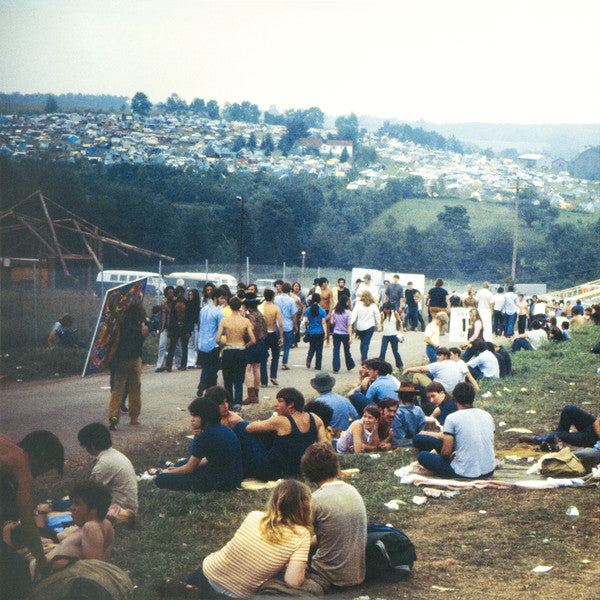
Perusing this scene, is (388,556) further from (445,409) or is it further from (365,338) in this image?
(365,338)

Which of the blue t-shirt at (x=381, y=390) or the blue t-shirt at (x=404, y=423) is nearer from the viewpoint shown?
the blue t-shirt at (x=404, y=423)

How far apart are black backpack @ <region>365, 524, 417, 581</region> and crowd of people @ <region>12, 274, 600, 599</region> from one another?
0.60 ft

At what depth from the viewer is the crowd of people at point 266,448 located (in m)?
4.57

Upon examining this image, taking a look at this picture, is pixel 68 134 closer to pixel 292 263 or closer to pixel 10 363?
pixel 10 363

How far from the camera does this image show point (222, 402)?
7172 millimetres

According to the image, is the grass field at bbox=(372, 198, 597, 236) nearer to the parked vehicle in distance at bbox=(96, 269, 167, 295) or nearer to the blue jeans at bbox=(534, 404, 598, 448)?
the parked vehicle in distance at bbox=(96, 269, 167, 295)

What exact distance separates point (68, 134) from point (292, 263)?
16063 mm

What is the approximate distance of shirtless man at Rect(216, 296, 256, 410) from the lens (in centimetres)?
1053

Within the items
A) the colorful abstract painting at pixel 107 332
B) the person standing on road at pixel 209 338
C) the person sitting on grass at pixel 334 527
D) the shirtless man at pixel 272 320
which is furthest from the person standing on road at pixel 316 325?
the person sitting on grass at pixel 334 527

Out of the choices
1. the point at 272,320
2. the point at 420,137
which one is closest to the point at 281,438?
the point at 272,320

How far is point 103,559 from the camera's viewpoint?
4969mm

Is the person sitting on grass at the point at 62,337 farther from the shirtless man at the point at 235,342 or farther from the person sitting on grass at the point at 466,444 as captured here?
the person sitting on grass at the point at 466,444

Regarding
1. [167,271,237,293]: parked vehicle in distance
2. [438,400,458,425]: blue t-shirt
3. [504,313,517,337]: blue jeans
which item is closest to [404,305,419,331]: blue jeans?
[504,313,517,337]: blue jeans

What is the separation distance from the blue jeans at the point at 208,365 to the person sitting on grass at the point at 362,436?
114 inches
